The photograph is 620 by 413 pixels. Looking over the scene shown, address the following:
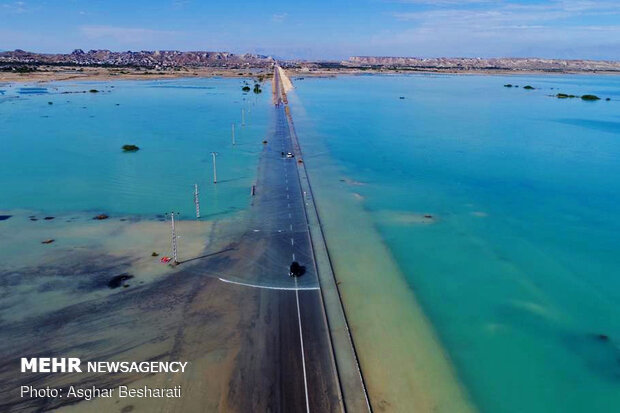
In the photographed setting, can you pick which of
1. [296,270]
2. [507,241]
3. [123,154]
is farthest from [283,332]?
[123,154]

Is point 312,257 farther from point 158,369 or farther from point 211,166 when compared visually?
point 211,166

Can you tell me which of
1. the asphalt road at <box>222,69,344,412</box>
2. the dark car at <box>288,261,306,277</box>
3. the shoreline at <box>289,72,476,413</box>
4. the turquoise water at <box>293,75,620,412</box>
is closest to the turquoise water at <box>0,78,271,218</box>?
the asphalt road at <box>222,69,344,412</box>

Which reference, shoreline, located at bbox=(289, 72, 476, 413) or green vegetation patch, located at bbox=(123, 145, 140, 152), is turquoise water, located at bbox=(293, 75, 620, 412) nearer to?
shoreline, located at bbox=(289, 72, 476, 413)

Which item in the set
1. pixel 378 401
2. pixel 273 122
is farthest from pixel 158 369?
pixel 273 122

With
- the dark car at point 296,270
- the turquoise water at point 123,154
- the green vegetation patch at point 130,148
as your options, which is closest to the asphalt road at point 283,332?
the dark car at point 296,270

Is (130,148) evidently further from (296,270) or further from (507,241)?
(507,241)
